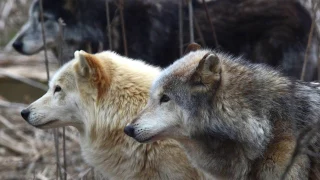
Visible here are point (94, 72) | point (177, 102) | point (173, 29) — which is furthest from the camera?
point (173, 29)

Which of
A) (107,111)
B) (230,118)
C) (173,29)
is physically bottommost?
(173,29)

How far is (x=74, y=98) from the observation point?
16.8ft

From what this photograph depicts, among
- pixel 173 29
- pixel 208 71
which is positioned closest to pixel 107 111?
pixel 208 71

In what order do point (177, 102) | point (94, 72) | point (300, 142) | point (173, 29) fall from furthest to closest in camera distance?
point (173, 29), point (94, 72), point (177, 102), point (300, 142)

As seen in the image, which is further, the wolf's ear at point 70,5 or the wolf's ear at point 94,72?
the wolf's ear at point 70,5

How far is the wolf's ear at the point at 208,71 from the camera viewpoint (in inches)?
171

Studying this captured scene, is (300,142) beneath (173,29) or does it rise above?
above

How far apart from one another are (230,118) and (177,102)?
32 cm

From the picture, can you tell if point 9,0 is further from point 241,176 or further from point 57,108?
point 241,176

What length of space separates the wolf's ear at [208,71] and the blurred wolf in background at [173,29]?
3635 millimetres

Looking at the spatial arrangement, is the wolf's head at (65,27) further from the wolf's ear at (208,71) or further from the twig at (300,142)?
the twig at (300,142)

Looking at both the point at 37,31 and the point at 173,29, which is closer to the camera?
the point at 173,29

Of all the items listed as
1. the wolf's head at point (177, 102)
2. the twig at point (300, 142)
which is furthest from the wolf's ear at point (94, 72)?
the twig at point (300, 142)

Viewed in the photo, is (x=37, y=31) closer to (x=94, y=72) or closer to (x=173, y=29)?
(x=173, y=29)
